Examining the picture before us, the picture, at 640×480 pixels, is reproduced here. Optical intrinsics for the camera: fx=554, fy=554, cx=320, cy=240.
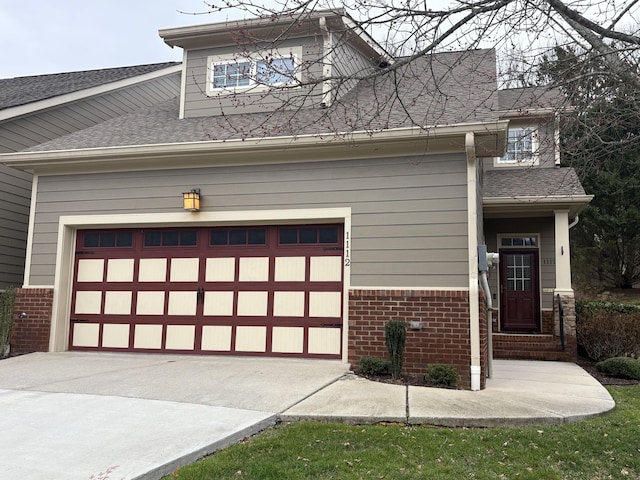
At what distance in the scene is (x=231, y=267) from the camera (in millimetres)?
8609

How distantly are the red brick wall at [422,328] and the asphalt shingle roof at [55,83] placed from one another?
819 cm

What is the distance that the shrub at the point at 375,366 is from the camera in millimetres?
7172

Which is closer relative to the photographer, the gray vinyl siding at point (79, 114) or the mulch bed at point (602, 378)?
the mulch bed at point (602, 378)

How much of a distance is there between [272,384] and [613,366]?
5750 mm

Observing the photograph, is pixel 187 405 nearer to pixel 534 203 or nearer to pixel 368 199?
pixel 368 199

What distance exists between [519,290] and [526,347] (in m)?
2.14

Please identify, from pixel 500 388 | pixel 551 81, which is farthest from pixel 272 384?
pixel 551 81

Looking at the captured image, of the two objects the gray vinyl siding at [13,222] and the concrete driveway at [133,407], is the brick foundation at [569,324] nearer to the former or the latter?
the concrete driveway at [133,407]

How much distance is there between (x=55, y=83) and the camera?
13711 millimetres

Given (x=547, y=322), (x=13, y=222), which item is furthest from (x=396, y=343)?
(x=13, y=222)

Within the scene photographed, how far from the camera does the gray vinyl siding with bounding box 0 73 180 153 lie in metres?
11.1

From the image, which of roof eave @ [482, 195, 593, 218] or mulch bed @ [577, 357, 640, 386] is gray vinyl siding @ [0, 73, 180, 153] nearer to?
roof eave @ [482, 195, 593, 218]

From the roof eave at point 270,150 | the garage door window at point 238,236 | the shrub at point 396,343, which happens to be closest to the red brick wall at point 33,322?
the roof eave at point 270,150

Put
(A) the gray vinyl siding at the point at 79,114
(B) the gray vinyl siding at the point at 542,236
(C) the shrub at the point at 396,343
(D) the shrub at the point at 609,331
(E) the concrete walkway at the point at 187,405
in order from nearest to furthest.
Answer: (E) the concrete walkway at the point at 187,405 < (C) the shrub at the point at 396,343 < (D) the shrub at the point at 609,331 < (A) the gray vinyl siding at the point at 79,114 < (B) the gray vinyl siding at the point at 542,236
